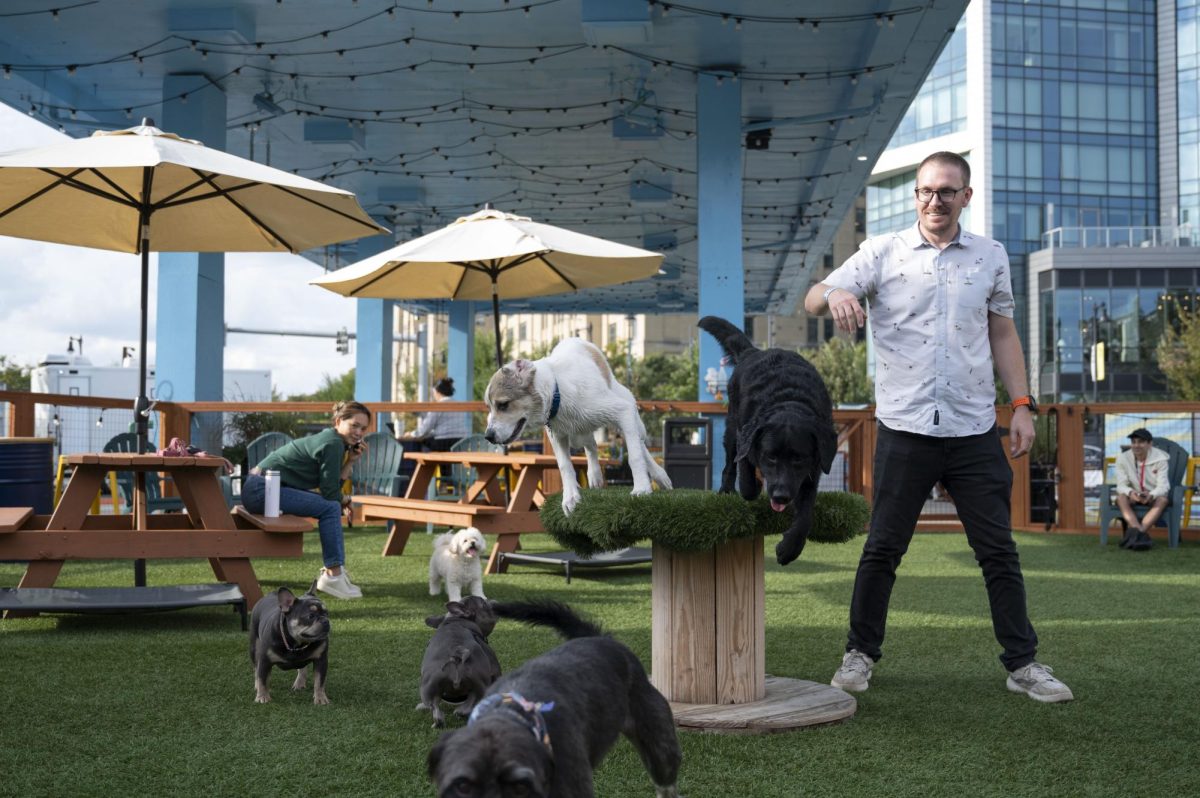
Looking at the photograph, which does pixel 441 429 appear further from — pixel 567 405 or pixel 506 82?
pixel 567 405

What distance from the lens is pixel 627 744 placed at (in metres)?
3.65

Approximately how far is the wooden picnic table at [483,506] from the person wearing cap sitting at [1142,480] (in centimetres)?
572

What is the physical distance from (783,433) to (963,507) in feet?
4.21

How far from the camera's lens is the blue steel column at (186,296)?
13.2 meters

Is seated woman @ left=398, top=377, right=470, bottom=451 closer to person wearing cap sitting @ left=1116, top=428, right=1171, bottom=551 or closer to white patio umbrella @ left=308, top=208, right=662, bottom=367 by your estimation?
white patio umbrella @ left=308, top=208, right=662, bottom=367

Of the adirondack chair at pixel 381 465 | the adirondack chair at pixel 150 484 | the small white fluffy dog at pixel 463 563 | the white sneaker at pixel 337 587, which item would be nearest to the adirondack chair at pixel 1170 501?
the small white fluffy dog at pixel 463 563

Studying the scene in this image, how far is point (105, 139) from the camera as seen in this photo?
259 inches

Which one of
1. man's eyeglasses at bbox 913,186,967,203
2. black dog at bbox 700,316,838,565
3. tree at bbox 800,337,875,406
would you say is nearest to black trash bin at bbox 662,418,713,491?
man's eyeglasses at bbox 913,186,967,203

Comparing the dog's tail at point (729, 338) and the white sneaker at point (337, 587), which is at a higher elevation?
the dog's tail at point (729, 338)

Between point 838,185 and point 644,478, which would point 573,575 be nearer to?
point 644,478

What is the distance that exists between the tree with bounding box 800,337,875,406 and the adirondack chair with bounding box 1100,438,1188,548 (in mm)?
40342

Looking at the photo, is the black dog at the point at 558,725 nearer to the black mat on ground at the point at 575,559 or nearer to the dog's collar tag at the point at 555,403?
the dog's collar tag at the point at 555,403

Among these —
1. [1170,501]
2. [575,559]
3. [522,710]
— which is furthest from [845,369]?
[522,710]

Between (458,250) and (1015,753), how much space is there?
5.47 metres
